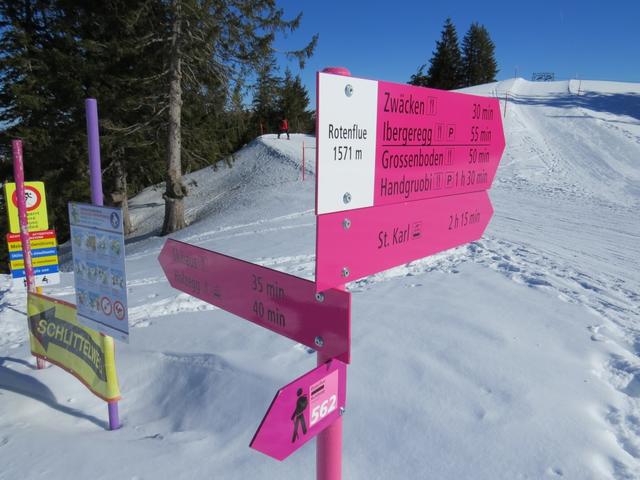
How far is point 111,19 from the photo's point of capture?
13.8 m

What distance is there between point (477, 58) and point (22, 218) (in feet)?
195

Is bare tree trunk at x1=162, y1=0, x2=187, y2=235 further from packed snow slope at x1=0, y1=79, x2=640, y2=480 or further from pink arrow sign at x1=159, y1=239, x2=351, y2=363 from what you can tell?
pink arrow sign at x1=159, y1=239, x2=351, y2=363

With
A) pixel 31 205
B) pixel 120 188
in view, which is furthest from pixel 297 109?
pixel 31 205

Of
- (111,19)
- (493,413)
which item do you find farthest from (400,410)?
(111,19)

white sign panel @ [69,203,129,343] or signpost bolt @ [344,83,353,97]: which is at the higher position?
signpost bolt @ [344,83,353,97]

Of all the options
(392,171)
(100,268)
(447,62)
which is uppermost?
(447,62)

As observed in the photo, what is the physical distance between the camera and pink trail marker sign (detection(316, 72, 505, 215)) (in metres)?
1.42

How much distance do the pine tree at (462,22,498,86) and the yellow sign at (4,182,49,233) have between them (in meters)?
57.4

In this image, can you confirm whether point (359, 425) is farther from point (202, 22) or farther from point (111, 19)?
point (111, 19)

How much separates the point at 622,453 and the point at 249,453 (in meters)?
2.15

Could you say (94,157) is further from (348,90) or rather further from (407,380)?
(407,380)

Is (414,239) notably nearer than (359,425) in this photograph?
Yes

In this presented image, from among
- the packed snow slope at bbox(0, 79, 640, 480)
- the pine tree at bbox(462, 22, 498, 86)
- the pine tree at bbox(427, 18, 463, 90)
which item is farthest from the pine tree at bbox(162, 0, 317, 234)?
the pine tree at bbox(462, 22, 498, 86)

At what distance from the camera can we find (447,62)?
5022 cm
